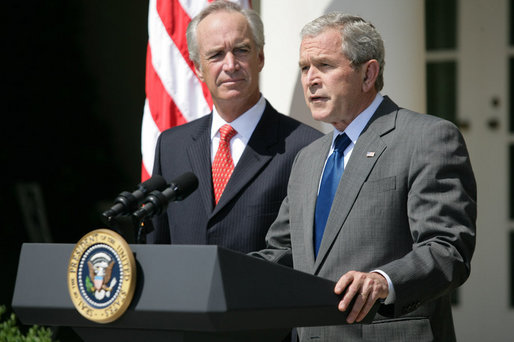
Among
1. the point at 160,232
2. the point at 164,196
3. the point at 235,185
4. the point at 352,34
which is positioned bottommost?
the point at 160,232

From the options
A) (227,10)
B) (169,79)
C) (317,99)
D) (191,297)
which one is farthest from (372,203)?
(169,79)

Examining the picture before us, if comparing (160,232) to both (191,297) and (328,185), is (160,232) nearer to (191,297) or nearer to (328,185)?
(328,185)

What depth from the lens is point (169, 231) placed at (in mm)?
3127

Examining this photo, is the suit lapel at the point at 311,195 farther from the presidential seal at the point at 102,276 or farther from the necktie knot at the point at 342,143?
the presidential seal at the point at 102,276

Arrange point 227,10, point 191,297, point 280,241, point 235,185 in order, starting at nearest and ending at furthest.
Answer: point 191,297, point 280,241, point 235,185, point 227,10

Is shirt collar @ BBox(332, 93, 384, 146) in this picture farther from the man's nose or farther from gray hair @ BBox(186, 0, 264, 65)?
gray hair @ BBox(186, 0, 264, 65)

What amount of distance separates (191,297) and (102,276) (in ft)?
0.72

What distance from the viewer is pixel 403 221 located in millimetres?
2258

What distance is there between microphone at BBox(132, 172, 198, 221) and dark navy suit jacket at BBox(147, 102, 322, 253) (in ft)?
2.64

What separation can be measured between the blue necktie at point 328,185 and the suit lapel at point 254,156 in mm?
533

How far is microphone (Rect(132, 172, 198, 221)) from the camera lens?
1939mm

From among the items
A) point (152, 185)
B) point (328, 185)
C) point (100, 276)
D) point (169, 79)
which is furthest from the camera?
point (169, 79)

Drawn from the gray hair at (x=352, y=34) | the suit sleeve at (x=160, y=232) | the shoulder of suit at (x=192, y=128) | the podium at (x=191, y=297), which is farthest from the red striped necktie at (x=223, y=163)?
the podium at (x=191, y=297)

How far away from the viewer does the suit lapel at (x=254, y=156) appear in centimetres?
294
